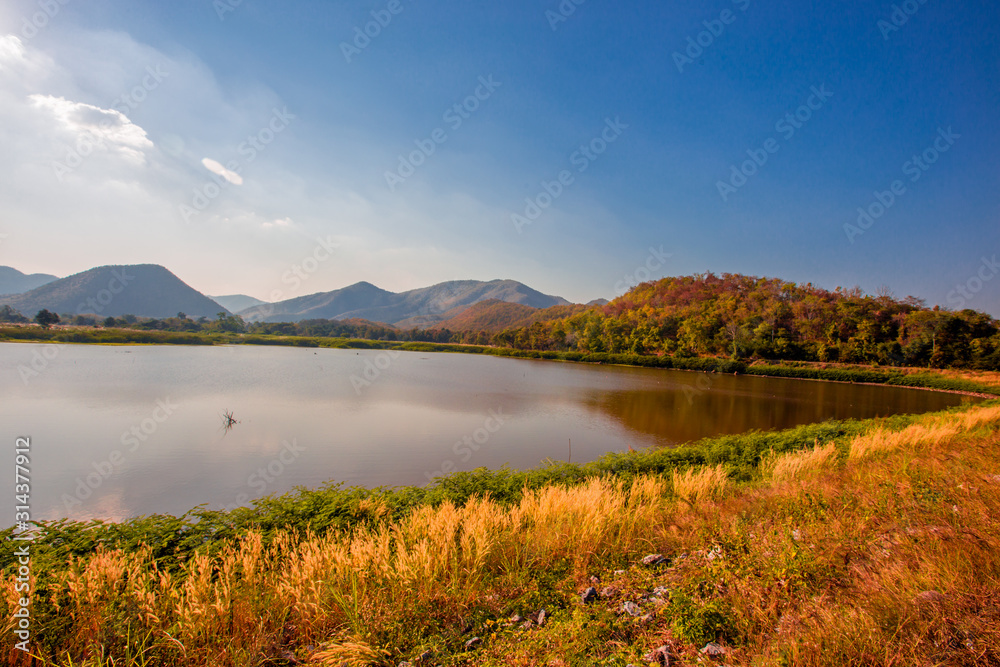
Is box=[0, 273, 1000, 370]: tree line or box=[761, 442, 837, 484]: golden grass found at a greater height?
box=[0, 273, 1000, 370]: tree line

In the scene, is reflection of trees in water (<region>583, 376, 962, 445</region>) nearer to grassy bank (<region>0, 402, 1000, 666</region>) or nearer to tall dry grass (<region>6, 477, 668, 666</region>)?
grassy bank (<region>0, 402, 1000, 666</region>)

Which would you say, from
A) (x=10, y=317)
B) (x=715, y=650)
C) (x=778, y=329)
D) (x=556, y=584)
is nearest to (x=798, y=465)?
(x=556, y=584)

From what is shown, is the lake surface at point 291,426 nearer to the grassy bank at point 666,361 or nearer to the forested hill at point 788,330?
the grassy bank at point 666,361

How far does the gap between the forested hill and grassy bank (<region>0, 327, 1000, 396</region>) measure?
457 cm

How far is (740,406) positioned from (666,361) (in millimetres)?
33324

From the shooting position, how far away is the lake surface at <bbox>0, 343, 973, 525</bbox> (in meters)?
9.63

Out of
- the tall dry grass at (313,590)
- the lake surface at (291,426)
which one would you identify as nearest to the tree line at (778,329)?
the lake surface at (291,426)

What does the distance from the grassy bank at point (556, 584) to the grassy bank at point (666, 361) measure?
50300 millimetres

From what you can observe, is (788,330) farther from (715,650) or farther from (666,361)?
(715,650)

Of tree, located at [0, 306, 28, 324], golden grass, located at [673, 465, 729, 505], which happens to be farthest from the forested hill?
tree, located at [0, 306, 28, 324]

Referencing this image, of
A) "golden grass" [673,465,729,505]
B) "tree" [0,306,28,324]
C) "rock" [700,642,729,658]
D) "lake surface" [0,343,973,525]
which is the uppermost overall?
"tree" [0,306,28,324]

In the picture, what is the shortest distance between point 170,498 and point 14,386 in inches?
862

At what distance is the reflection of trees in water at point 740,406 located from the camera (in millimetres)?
18750

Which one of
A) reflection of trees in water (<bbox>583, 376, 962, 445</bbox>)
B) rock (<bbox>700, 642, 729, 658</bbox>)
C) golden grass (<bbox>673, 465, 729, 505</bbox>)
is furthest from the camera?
reflection of trees in water (<bbox>583, 376, 962, 445</bbox>)
